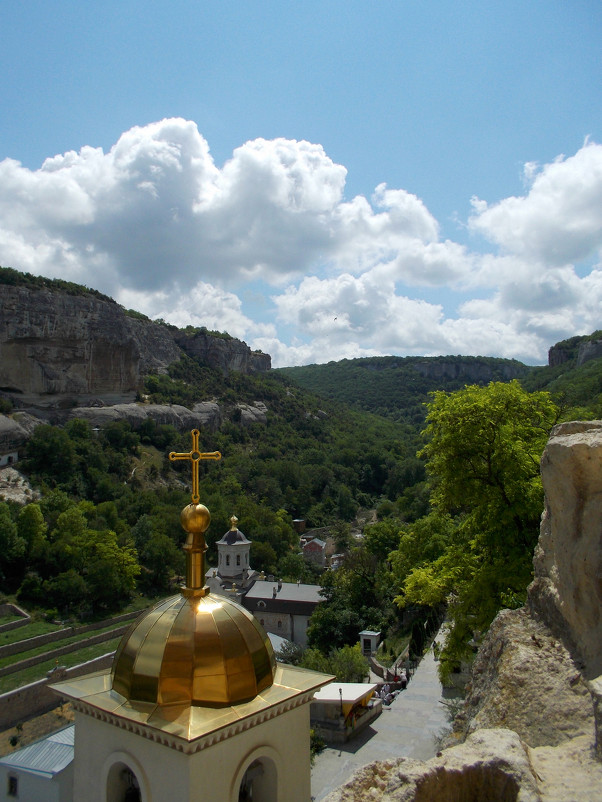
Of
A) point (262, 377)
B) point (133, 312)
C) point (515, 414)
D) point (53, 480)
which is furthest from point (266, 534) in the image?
point (262, 377)

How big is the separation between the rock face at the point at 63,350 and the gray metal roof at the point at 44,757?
135 feet

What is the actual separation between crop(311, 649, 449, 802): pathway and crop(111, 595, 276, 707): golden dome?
10.3 meters

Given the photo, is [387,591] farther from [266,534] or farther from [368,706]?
[266,534]

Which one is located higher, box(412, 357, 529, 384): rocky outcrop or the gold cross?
box(412, 357, 529, 384): rocky outcrop

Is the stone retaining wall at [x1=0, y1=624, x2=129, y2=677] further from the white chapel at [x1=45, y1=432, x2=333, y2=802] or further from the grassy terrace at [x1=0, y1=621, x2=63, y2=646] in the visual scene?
the white chapel at [x1=45, y1=432, x2=333, y2=802]

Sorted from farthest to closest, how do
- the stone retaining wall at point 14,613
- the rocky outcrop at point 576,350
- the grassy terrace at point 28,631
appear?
the rocky outcrop at point 576,350 → the stone retaining wall at point 14,613 → the grassy terrace at point 28,631

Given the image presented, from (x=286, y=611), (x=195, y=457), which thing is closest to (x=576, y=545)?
(x=195, y=457)

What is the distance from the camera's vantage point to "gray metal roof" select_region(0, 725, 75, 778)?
14.1 metres

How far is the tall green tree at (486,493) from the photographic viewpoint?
995 centimetres

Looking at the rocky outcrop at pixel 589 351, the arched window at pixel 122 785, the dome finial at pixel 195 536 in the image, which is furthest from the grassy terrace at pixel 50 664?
the rocky outcrop at pixel 589 351

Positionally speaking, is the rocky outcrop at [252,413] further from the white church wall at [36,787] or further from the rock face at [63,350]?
the white church wall at [36,787]

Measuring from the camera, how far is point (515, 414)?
11.7m

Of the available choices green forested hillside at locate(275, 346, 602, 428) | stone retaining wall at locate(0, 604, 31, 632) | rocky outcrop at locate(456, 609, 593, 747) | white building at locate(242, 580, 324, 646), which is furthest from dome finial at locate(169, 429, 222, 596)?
green forested hillside at locate(275, 346, 602, 428)

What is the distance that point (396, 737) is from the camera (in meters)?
14.7
